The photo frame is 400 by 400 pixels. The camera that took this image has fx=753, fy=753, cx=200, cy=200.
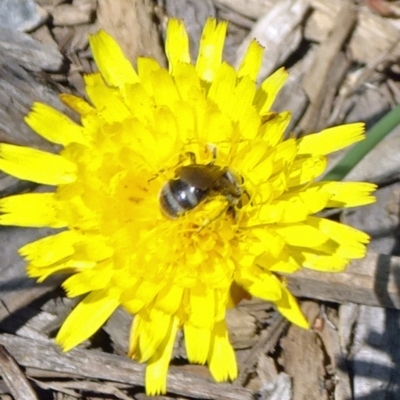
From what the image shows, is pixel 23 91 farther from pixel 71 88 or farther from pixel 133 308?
pixel 133 308

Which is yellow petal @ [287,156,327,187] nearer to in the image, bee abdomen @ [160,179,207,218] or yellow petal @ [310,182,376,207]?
yellow petal @ [310,182,376,207]

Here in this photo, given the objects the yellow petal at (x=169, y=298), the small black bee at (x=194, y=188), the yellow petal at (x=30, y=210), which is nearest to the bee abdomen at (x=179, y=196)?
the small black bee at (x=194, y=188)

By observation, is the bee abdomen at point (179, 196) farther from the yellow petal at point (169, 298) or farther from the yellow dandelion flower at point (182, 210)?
the yellow petal at point (169, 298)

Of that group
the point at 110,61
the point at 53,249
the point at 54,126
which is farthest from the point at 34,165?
the point at 110,61

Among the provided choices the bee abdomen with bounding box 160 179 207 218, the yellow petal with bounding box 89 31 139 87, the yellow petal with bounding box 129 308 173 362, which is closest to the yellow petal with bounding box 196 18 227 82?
the yellow petal with bounding box 89 31 139 87

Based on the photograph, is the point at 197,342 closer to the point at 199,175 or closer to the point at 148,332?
the point at 148,332

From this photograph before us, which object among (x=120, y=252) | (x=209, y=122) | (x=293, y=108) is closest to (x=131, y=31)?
(x=293, y=108)
